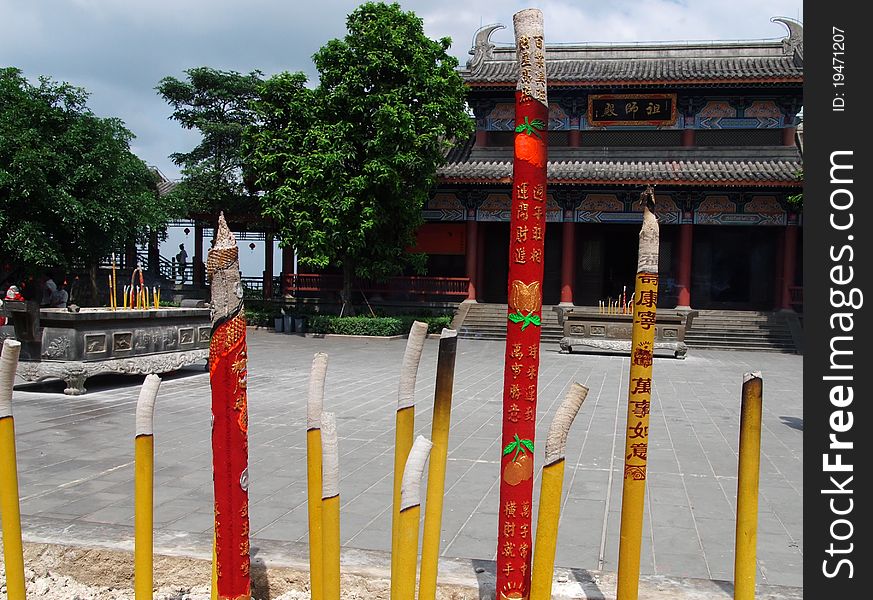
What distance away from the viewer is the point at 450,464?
548 cm

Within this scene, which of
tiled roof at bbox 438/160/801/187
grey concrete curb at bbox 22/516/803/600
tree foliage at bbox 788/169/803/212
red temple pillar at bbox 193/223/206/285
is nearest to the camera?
grey concrete curb at bbox 22/516/803/600

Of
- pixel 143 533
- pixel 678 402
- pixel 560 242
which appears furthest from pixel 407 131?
pixel 143 533

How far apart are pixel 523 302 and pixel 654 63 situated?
2021cm

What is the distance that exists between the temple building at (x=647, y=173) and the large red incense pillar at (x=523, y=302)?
52.8 feet

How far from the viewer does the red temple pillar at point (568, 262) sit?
1884 centimetres

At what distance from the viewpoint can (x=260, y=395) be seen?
28.1ft

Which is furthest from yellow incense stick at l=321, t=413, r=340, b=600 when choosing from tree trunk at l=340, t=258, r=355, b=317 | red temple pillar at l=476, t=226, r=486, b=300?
red temple pillar at l=476, t=226, r=486, b=300

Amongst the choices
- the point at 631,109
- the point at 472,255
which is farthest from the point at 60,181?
the point at 631,109

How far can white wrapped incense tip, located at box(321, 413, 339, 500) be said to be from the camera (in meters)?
1.75

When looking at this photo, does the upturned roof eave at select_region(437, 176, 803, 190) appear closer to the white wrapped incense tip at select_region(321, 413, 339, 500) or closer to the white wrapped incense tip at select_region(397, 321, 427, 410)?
the white wrapped incense tip at select_region(397, 321, 427, 410)

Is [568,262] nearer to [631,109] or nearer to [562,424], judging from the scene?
[631,109]

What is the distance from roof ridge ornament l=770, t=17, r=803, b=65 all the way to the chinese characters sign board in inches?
141
